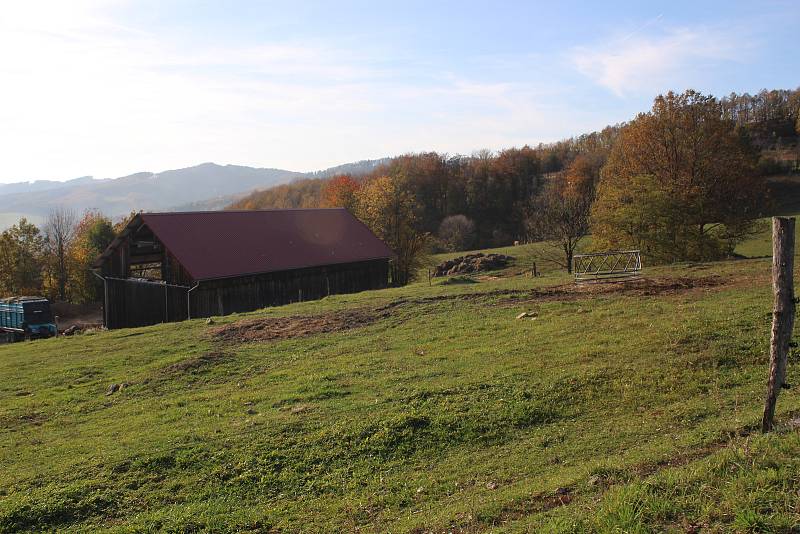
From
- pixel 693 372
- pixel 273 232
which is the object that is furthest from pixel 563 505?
pixel 273 232

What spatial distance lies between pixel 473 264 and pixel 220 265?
28.5 metres

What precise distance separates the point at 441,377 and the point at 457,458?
4170 mm

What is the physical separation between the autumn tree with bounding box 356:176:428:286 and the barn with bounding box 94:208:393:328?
9.96 metres

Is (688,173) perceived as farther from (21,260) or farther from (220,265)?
(21,260)

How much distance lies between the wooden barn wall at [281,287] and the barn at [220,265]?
0.06 metres

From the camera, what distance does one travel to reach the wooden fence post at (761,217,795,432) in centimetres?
836

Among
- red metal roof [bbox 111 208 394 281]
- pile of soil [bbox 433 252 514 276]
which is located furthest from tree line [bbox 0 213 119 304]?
pile of soil [bbox 433 252 514 276]

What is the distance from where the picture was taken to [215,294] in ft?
119

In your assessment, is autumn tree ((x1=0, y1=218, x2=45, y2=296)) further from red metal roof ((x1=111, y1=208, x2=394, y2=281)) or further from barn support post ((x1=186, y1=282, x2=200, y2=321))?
barn support post ((x1=186, y1=282, x2=200, y2=321))

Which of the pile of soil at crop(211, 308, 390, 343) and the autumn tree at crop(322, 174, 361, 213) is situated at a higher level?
the autumn tree at crop(322, 174, 361, 213)

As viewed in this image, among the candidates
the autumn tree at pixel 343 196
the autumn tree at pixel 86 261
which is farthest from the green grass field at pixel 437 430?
the autumn tree at pixel 86 261

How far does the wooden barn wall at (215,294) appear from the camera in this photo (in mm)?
35938

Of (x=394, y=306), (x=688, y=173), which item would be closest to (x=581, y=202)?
(x=688, y=173)

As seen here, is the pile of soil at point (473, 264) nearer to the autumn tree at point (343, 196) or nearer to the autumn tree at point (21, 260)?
the autumn tree at point (343, 196)
